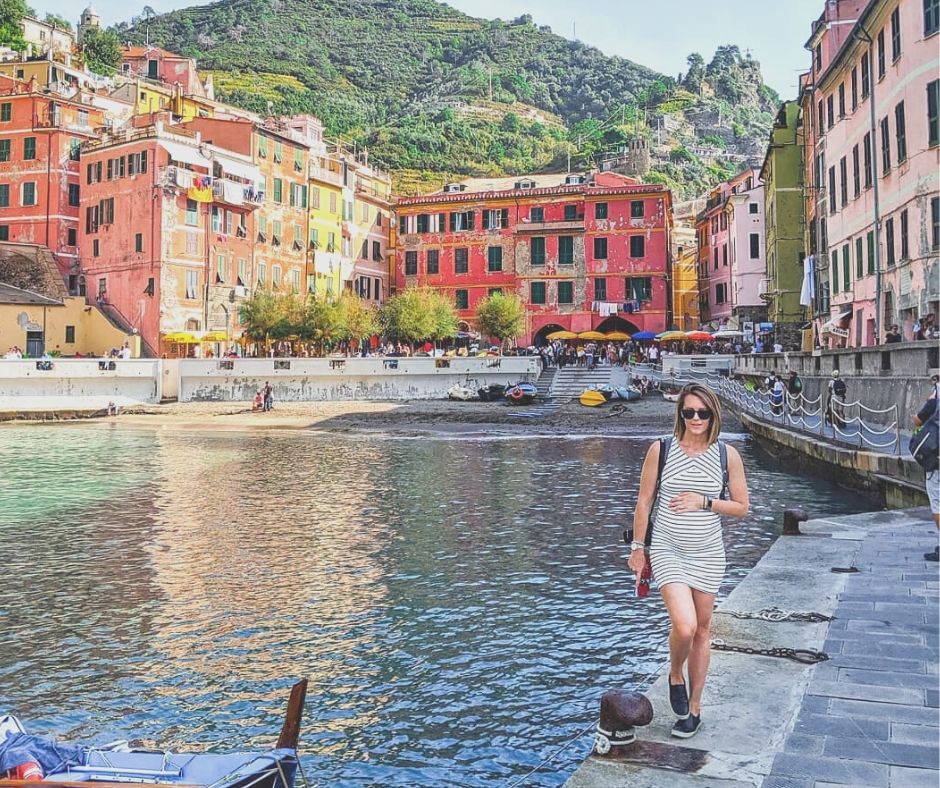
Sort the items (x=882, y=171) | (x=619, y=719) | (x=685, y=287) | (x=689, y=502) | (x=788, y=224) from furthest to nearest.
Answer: (x=685, y=287)
(x=788, y=224)
(x=882, y=171)
(x=689, y=502)
(x=619, y=719)

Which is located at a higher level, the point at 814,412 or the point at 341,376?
the point at 341,376

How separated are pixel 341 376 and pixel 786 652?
140ft

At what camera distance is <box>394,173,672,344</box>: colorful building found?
62.0 metres

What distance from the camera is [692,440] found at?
5.27 meters

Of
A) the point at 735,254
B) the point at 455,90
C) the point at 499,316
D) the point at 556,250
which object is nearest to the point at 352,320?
the point at 499,316

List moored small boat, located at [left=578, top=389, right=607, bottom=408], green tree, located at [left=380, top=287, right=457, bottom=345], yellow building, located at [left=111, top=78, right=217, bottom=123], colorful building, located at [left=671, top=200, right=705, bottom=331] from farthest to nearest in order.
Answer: colorful building, located at [left=671, top=200, right=705, bottom=331] < yellow building, located at [left=111, top=78, right=217, bottom=123] < green tree, located at [left=380, top=287, right=457, bottom=345] < moored small boat, located at [left=578, top=389, right=607, bottom=408]

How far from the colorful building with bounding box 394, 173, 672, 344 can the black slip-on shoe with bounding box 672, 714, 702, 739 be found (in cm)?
5795

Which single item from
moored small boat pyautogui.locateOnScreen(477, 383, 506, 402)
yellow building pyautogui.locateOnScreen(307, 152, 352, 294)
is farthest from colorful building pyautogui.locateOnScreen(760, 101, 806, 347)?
yellow building pyautogui.locateOnScreen(307, 152, 352, 294)

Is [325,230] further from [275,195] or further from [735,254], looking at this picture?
[735,254]

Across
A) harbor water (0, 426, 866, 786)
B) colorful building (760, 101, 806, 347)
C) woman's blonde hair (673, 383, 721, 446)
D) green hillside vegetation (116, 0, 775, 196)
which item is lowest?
harbor water (0, 426, 866, 786)

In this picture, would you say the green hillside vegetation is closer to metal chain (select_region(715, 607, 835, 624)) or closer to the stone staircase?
the stone staircase

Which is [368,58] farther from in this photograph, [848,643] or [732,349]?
→ [848,643]

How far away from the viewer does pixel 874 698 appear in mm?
5668

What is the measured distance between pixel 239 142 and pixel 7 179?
1423cm
